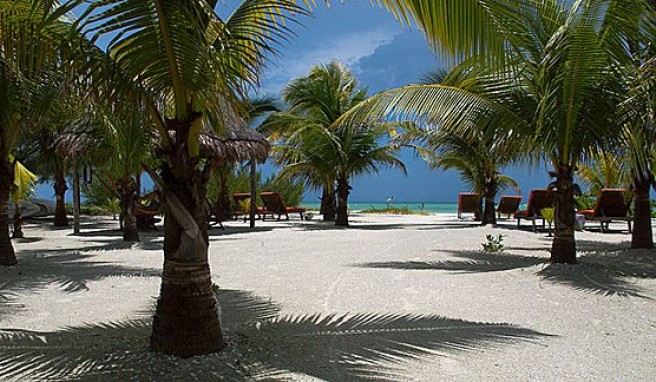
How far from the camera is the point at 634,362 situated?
9.90 ft

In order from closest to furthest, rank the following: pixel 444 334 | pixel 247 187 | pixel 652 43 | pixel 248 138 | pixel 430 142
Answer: pixel 444 334 < pixel 652 43 < pixel 248 138 < pixel 430 142 < pixel 247 187

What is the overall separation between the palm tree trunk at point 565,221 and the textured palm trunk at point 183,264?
4.73m

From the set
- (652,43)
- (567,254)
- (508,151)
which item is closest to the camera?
(652,43)

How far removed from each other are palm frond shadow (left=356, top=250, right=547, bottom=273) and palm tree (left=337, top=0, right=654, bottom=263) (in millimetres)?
699

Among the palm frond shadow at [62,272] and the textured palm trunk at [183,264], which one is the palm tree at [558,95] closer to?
the textured palm trunk at [183,264]

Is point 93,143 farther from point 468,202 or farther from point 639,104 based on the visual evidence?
point 468,202

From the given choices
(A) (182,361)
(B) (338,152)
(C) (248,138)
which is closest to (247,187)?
(B) (338,152)

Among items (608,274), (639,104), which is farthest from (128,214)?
(639,104)

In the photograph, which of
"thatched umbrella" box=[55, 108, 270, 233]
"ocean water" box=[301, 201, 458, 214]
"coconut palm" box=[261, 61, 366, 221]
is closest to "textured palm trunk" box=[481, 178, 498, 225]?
"coconut palm" box=[261, 61, 366, 221]

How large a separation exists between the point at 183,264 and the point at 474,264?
490cm

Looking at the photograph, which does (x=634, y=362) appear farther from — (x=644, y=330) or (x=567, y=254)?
(x=567, y=254)

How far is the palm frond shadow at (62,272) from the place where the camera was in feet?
18.3

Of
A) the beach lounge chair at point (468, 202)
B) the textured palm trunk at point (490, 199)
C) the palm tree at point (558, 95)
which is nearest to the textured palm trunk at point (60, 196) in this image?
the palm tree at point (558, 95)

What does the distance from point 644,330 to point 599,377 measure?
121cm
